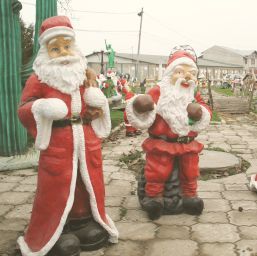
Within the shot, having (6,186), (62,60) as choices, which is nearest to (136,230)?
(62,60)

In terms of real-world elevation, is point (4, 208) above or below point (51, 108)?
below

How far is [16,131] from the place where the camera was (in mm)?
6906

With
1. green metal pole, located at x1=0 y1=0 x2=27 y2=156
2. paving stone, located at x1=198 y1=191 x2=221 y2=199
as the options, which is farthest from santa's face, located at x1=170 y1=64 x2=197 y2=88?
green metal pole, located at x1=0 y1=0 x2=27 y2=156

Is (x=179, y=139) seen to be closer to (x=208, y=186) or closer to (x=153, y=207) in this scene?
(x=153, y=207)

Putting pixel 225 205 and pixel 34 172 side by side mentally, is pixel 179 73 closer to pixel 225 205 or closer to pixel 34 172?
pixel 225 205

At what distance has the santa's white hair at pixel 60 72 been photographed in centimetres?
352

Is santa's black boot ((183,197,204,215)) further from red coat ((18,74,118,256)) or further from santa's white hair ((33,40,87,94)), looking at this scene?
santa's white hair ((33,40,87,94))

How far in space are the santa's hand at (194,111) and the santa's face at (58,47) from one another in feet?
4.62

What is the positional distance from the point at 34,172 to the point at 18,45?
2.00 m

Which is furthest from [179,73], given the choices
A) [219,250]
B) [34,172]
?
[34,172]

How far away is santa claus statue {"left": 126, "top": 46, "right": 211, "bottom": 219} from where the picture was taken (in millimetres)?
4410

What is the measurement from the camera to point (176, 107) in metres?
4.42

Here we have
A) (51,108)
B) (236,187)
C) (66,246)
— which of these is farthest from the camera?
(236,187)

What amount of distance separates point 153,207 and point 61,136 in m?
1.39
